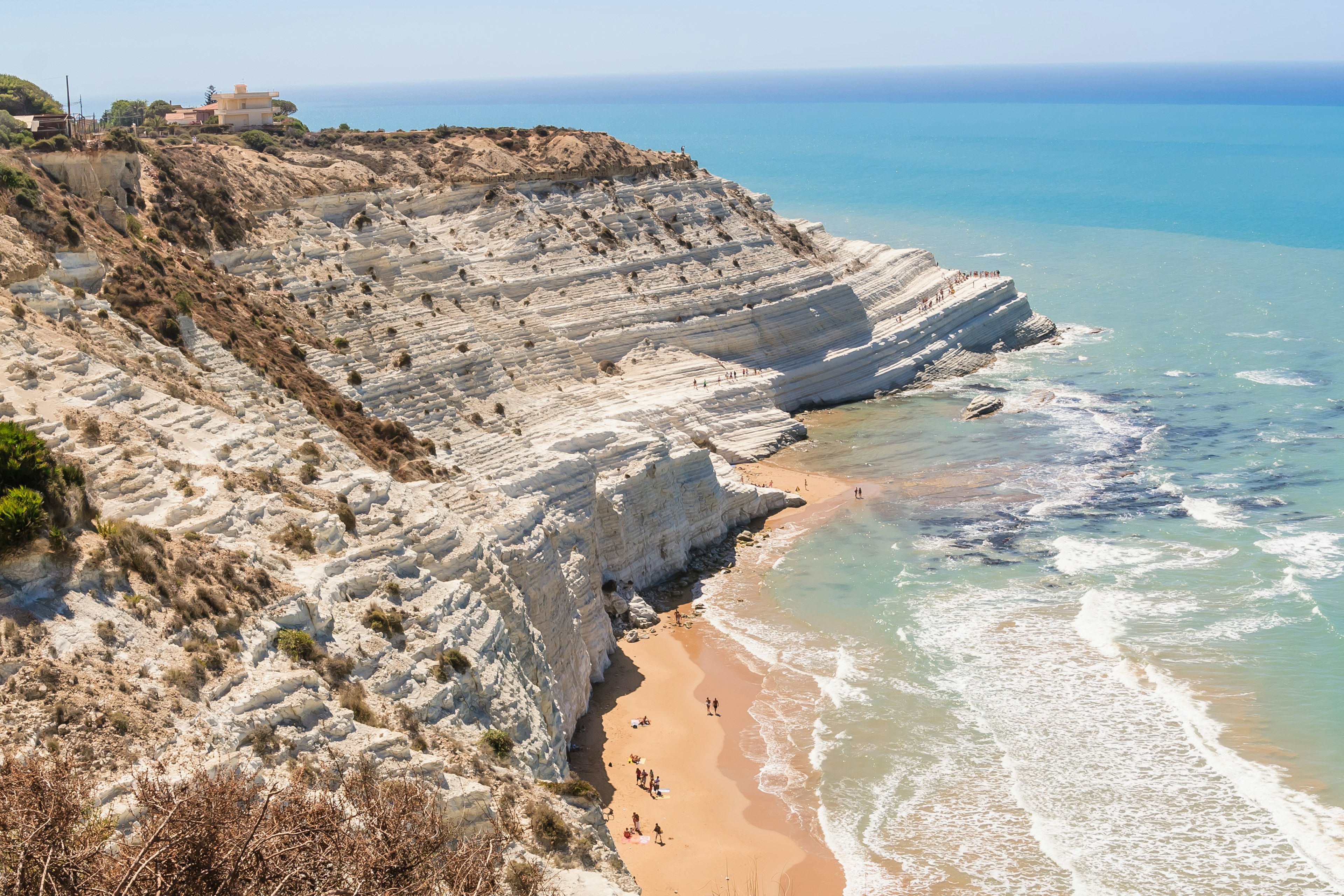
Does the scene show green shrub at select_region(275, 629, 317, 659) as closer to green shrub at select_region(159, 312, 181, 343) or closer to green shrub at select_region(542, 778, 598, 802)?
green shrub at select_region(542, 778, 598, 802)

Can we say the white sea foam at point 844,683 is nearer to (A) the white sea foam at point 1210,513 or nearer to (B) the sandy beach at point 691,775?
(B) the sandy beach at point 691,775

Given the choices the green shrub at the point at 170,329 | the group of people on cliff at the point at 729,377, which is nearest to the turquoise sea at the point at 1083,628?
the group of people on cliff at the point at 729,377

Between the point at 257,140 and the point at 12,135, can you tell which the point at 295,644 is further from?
the point at 257,140

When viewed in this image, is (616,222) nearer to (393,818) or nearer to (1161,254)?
(393,818)

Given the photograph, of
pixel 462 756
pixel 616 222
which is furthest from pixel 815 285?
pixel 462 756

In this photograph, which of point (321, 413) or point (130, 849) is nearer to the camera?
point (130, 849)

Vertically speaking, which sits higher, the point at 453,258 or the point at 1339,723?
the point at 453,258

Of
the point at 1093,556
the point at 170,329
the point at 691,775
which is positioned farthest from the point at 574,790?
the point at 1093,556
